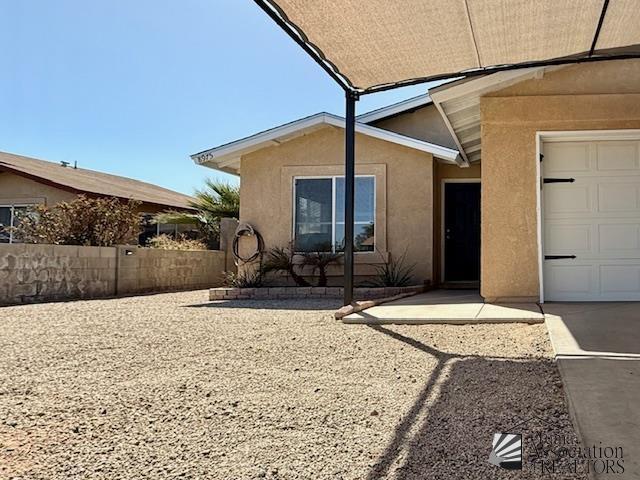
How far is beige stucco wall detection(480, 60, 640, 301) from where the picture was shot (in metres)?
7.04

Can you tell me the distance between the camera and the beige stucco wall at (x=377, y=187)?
11648 millimetres

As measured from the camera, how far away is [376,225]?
38.6 ft

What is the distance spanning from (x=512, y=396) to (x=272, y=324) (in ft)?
11.8

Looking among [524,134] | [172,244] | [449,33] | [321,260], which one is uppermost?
[449,33]

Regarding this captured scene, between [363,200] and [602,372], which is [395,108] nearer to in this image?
[363,200]

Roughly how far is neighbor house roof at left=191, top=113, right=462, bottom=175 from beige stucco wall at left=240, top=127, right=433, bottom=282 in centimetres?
26

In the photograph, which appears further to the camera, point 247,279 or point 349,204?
point 247,279

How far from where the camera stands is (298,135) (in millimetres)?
Answer: 12117

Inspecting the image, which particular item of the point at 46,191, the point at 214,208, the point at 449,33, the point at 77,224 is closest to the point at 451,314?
the point at 449,33

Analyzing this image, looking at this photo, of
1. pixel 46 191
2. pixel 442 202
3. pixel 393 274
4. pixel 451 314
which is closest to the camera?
pixel 451 314

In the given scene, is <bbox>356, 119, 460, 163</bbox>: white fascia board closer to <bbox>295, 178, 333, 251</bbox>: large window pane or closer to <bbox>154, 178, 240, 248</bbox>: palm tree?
<bbox>295, 178, 333, 251</bbox>: large window pane

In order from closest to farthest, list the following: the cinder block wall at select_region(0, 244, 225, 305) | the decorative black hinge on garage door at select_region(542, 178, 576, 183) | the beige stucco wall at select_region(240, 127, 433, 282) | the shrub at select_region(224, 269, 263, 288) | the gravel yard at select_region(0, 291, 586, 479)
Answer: the gravel yard at select_region(0, 291, 586, 479) → the decorative black hinge on garage door at select_region(542, 178, 576, 183) → the cinder block wall at select_region(0, 244, 225, 305) → the shrub at select_region(224, 269, 263, 288) → the beige stucco wall at select_region(240, 127, 433, 282)

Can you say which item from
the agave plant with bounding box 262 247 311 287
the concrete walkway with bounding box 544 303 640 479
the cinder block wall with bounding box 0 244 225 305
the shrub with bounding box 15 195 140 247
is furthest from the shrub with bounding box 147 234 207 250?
the concrete walkway with bounding box 544 303 640 479

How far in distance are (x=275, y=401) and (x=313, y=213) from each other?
8447 millimetres
